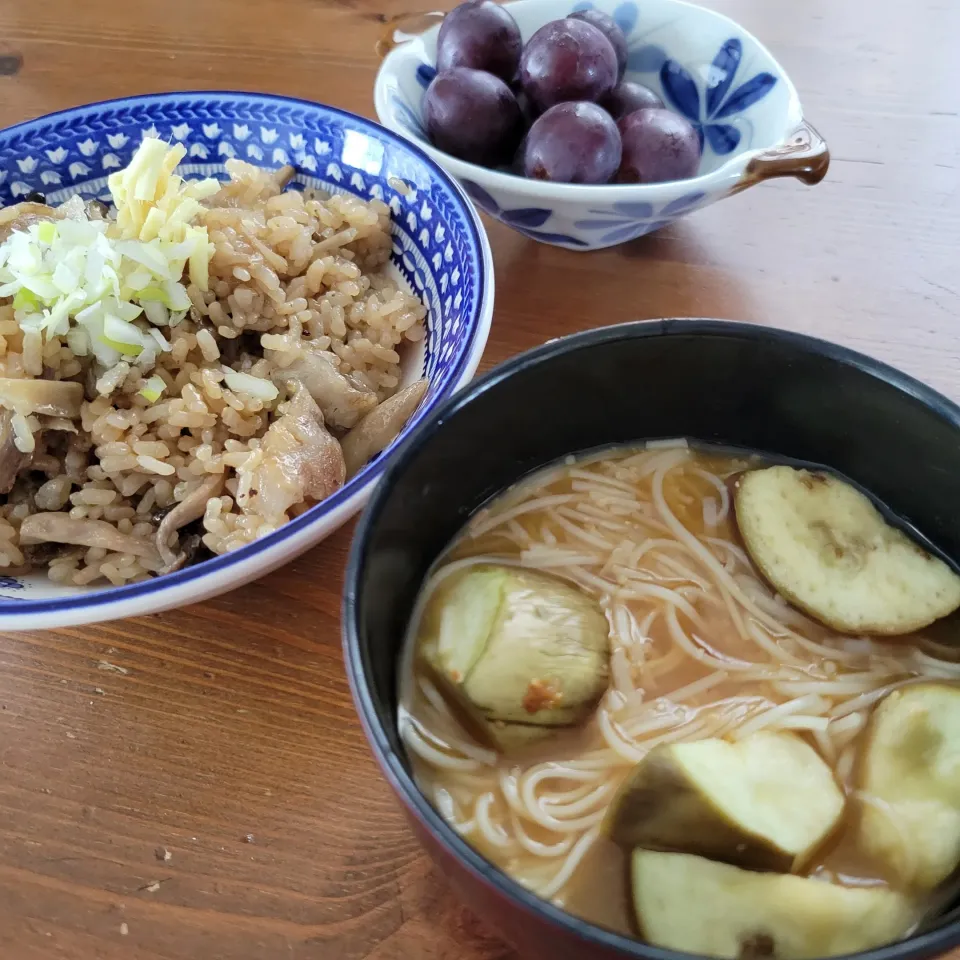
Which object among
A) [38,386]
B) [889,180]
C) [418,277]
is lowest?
[38,386]

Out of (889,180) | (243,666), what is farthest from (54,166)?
(889,180)

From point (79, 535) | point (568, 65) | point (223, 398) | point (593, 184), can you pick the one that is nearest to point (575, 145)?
point (593, 184)

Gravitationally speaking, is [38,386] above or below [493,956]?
above

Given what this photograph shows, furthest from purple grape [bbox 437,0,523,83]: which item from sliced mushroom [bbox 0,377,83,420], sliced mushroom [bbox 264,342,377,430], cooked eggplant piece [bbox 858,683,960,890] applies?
cooked eggplant piece [bbox 858,683,960,890]

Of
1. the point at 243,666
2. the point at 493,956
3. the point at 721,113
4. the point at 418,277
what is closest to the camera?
the point at 493,956

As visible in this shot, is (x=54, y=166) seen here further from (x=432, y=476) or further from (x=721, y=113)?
(x=721, y=113)

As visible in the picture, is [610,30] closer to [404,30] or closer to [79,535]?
[404,30]

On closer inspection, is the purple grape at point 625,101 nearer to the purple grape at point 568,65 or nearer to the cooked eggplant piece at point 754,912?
the purple grape at point 568,65
